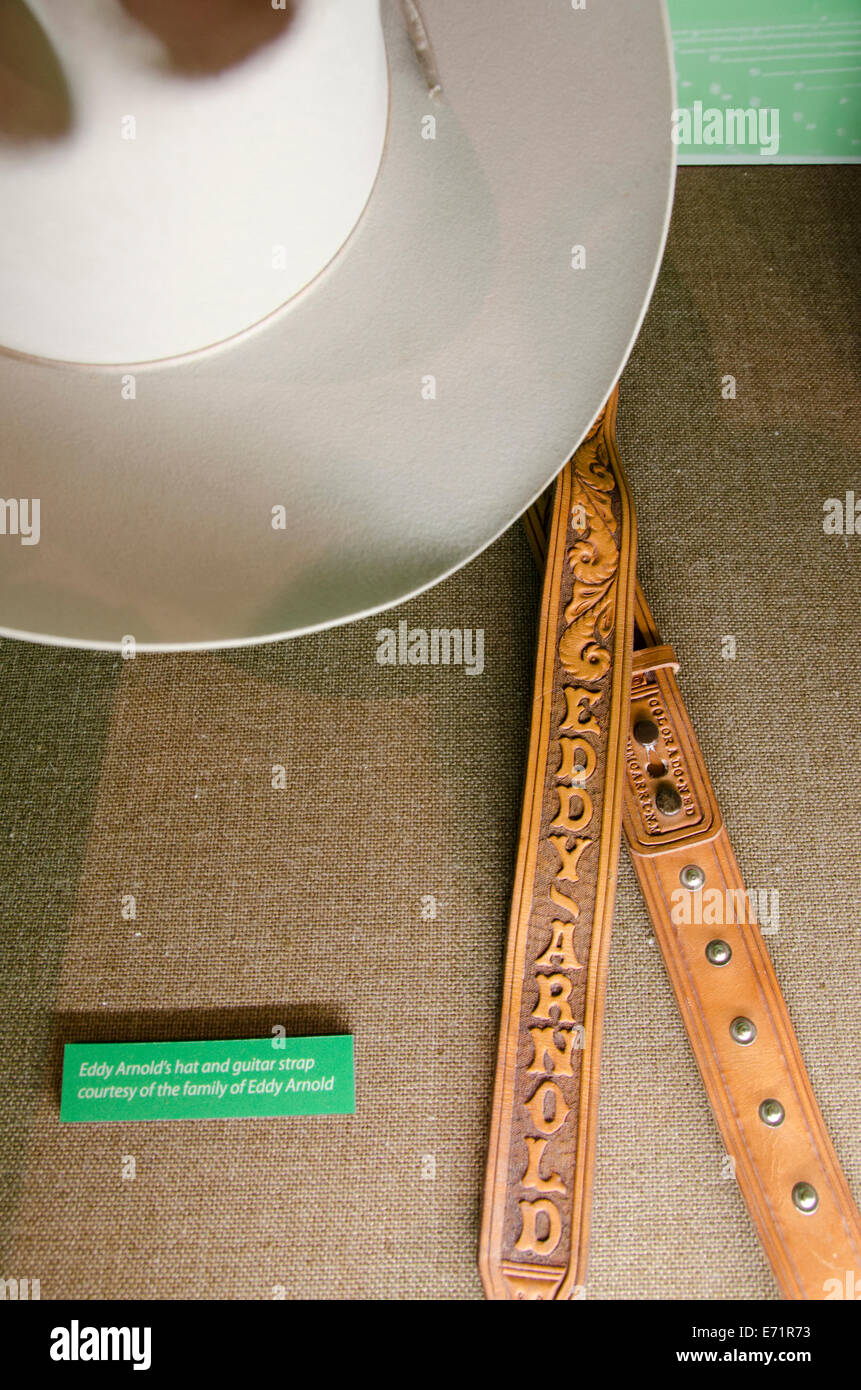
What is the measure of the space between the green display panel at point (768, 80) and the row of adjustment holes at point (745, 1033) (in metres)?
0.92

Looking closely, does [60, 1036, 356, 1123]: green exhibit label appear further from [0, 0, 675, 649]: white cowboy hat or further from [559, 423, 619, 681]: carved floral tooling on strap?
[0, 0, 675, 649]: white cowboy hat

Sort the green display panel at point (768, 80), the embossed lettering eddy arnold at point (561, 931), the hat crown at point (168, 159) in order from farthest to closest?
the green display panel at point (768, 80) → the embossed lettering eddy arnold at point (561, 931) → the hat crown at point (168, 159)

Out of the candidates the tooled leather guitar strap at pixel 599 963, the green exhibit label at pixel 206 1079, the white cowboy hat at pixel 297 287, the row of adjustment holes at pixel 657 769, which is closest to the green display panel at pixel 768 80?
the tooled leather guitar strap at pixel 599 963

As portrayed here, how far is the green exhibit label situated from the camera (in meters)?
0.95

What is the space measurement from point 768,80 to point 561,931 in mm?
1057

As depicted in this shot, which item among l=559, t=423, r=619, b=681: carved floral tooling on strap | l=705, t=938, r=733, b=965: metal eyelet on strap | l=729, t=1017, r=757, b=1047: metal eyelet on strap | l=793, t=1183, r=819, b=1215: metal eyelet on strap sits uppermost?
l=559, t=423, r=619, b=681: carved floral tooling on strap

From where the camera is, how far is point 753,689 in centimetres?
107

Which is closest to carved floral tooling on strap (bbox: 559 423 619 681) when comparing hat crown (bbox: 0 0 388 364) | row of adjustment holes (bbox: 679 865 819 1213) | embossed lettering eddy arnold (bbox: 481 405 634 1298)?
embossed lettering eddy arnold (bbox: 481 405 634 1298)

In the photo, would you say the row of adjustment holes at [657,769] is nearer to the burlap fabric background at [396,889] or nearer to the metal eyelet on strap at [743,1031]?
the burlap fabric background at [396,889]

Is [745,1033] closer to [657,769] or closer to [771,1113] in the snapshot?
[771,1113]

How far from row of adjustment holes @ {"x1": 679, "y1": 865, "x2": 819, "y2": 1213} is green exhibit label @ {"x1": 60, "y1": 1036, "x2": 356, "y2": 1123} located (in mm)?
387

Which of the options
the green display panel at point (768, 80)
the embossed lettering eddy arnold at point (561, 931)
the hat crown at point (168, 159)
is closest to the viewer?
the hat crown at point (168, 159)

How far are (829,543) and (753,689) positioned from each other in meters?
0.20

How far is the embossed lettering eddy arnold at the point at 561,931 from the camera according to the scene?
3.01 feet
